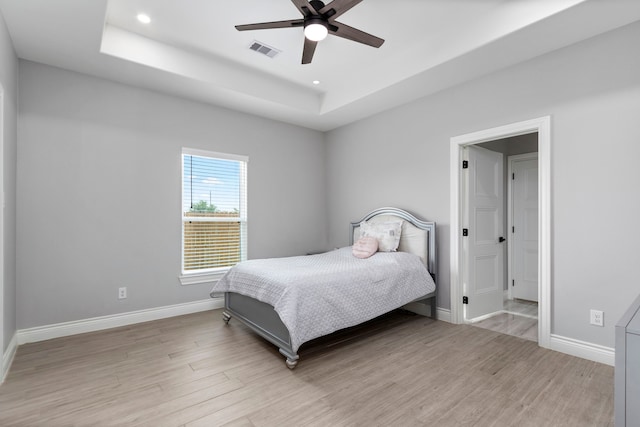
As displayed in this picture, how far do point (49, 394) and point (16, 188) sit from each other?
192cm

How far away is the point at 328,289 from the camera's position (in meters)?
2.70

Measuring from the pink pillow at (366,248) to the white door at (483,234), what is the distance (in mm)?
1014

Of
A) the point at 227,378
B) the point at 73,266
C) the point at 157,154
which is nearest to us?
the point at 227,378

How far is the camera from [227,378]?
234cm

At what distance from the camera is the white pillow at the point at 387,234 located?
3805mm

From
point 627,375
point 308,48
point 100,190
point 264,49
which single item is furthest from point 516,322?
point 100,190

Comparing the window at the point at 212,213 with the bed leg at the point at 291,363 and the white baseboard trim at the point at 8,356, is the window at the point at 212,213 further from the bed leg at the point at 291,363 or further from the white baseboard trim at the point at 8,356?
the bed leg at the point at 291,363

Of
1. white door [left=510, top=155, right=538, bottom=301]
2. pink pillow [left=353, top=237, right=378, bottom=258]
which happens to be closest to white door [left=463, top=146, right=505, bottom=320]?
white door [left=510, top=155, right=538, bottom=301]

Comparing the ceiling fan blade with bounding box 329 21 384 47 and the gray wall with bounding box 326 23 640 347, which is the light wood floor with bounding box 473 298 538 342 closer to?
the gray wall with bounding box 326 23 640 347

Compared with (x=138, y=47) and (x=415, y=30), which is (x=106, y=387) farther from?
(x=415, y=30)

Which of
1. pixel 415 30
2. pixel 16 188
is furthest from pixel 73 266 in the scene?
pixel 415 30

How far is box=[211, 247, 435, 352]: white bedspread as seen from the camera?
252cm

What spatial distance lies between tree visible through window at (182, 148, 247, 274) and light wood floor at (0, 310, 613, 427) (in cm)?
117

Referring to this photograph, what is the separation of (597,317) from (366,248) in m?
2.09
